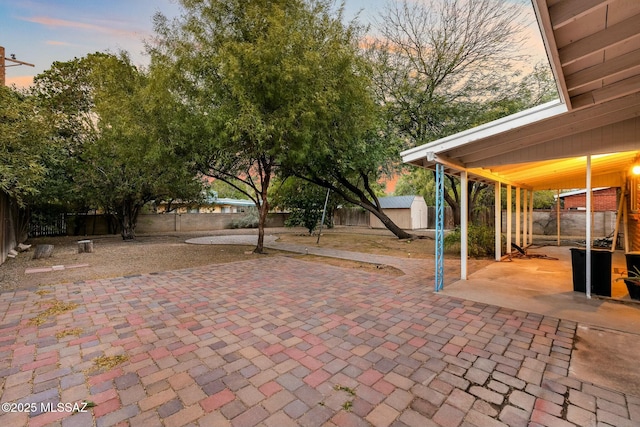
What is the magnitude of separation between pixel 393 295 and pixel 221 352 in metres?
2.85

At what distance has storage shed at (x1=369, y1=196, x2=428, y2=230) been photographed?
21.9 m

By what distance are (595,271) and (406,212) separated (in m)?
17.6

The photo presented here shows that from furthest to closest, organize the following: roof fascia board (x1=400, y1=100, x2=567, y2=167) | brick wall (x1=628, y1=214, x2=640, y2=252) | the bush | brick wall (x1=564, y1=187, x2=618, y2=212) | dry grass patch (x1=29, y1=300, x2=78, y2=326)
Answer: brick wall (x1=564, y1=187, x2=618, y2=212), the bush, brick wall (x1=628, y1=214, x2=640, y2=252), roof fascia board (x1=400, y1=100, x2=567, y2=167), dry grass patch (x1=29, y1=300, x2=78, y2=326)

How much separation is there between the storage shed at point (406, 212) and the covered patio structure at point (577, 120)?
13957 mm

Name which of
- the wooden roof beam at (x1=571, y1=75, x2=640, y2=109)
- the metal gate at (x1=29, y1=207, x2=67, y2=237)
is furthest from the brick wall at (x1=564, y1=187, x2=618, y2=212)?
the metal gate at (x1=29, y1=207, x2=67, y2=237)

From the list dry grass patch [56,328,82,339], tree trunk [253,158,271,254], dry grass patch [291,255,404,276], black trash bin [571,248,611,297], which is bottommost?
dry grass patch [56,328,82,339]

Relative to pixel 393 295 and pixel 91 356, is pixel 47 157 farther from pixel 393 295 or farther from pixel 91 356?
pixel 393 295

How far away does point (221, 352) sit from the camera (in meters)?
2.76

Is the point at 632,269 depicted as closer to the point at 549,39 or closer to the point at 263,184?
the point at 549,39

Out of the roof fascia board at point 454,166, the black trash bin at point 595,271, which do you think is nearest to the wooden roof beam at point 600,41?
the roof fascia board at point 454,166

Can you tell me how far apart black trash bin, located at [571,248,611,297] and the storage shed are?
17.1 meters

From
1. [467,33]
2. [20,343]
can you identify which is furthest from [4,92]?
[467,33]

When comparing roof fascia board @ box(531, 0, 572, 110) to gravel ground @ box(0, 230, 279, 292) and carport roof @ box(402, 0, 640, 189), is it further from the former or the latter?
gravel ground @ box(0, 230, 279, 292)

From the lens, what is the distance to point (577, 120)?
410cm
